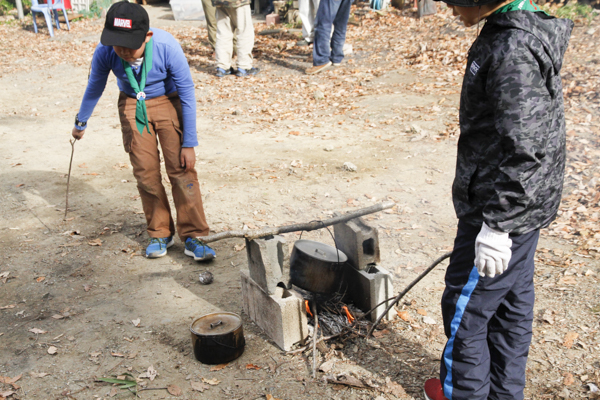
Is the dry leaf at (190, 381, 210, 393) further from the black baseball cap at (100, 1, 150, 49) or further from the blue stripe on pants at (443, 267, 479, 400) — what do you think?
the black baseball cap at (100, 1, 150, 49)

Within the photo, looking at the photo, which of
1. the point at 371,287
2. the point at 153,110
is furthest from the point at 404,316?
the point at 153,110

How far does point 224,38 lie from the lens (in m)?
10.9

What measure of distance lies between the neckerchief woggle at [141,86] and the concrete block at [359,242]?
6.32ft

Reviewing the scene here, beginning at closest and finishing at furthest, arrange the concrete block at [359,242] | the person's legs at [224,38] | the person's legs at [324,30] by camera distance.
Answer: the concrete block at [359,242] → the person's legs at [324,30] → the person's legs at [224,38]

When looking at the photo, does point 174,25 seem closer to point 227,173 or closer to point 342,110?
point 342,110

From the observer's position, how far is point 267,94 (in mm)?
10266

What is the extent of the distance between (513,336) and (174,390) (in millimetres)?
2050

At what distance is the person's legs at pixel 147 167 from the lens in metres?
4.44

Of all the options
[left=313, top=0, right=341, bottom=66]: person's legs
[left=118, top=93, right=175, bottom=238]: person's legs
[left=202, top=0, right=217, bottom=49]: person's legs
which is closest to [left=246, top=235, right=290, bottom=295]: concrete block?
[left=118, top=93, right=175, bottom=238]: person's legs

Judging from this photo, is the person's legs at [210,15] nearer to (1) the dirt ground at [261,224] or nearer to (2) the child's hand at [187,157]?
(1) the dirt ground at [261,224]

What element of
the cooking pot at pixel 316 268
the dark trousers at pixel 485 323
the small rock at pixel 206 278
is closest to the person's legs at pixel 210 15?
the small rock at pixel 206 278

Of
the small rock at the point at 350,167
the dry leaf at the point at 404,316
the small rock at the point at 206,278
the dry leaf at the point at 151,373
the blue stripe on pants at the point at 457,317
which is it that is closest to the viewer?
the blue stripe on pants at the point at 457,317

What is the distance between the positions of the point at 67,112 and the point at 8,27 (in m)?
10.1

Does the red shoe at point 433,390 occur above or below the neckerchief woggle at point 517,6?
below
